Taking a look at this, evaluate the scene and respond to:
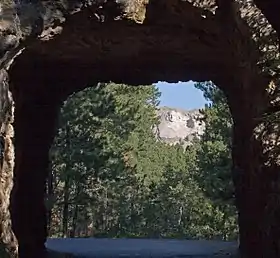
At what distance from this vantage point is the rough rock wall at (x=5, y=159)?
441 centimetres

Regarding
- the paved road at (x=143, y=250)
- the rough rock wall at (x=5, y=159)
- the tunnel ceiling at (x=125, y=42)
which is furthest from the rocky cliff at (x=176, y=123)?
the rough rock wall at (x=5, y=159)

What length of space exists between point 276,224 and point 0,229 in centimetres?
213

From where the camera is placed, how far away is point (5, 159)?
477 centimetres

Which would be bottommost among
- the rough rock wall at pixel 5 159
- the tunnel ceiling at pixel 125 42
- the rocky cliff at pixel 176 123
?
the rough rock wall at pixel 5 159

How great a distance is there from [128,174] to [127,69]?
44.0ft

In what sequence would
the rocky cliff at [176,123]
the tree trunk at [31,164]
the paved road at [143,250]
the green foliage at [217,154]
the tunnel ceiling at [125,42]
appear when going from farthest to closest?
the rocky cliff at [176,123]
the green foliage at [217,154]
the paved road at [143,250]
the tree trunk at [31,164]
the tunnel ceiling at [125,42]

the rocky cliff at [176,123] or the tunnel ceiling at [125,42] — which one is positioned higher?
the rocky cliff at [176,123]

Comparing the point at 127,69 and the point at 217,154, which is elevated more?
the point at 127,69

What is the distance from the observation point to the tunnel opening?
49.4 feet

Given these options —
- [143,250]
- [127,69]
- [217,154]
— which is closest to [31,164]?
[127,69]

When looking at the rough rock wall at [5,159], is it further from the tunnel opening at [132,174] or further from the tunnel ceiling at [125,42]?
the tunnel opening at [132,174]

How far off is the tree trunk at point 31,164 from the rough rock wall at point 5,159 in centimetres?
143

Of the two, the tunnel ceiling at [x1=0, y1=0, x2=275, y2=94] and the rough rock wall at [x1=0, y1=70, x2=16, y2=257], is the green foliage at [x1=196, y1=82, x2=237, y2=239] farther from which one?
the rough rock wall at [x1=0, y1=70, x2=16, y2=257]

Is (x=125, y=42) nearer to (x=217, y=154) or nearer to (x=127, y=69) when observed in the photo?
(x=127, y=69)
